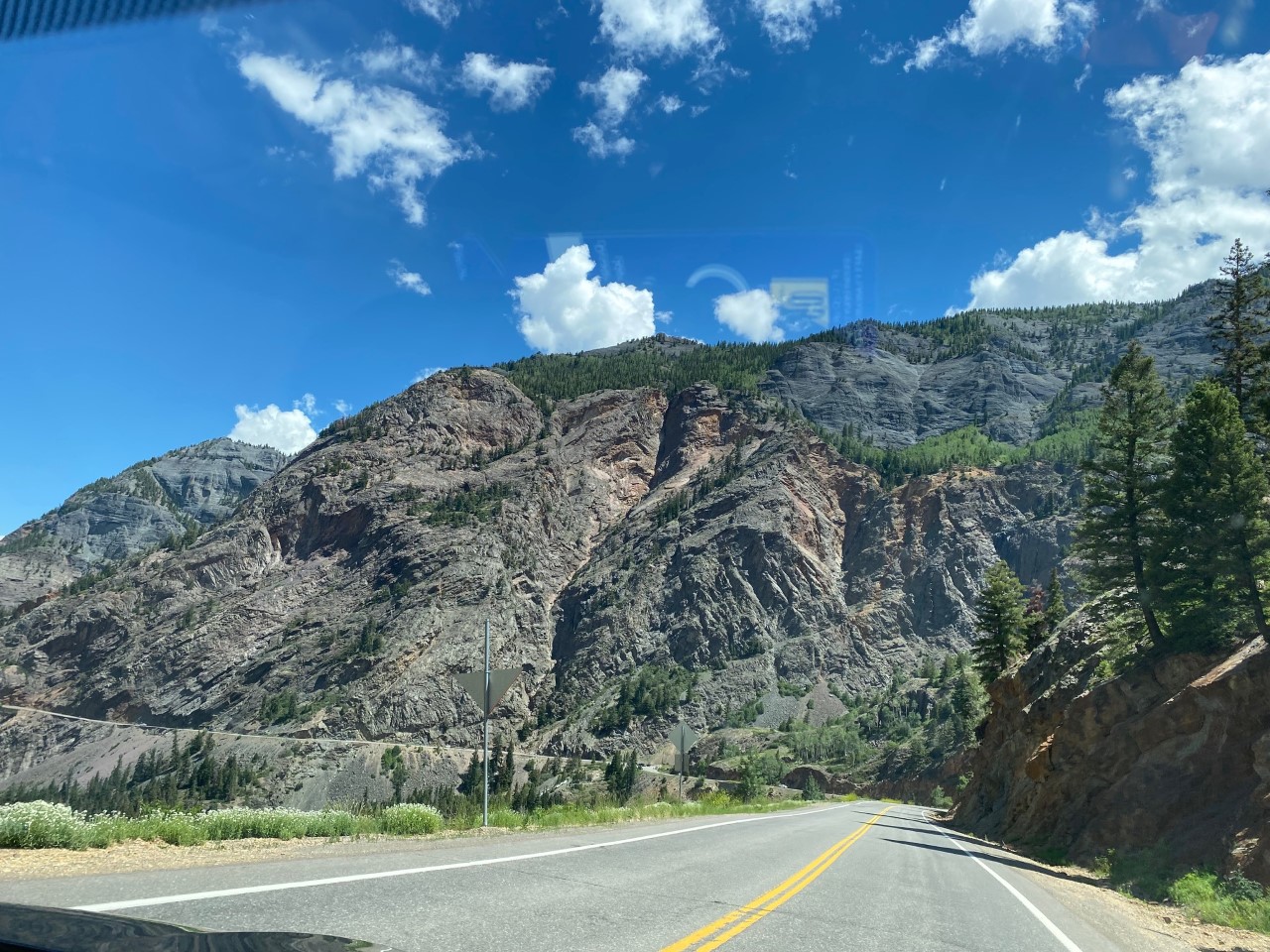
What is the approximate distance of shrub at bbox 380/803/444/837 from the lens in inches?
522

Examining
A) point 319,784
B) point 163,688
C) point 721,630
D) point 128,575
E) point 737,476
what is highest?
Answer: point 737,476

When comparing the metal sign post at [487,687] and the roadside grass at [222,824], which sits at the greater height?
the metal sign post at [487,687]

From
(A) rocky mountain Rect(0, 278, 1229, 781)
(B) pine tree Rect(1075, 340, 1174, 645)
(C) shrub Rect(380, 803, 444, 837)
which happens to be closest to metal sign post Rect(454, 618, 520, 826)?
(C) shrub Rect(380, 803, 444, 837)

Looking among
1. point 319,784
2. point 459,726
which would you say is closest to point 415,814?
point 319,784

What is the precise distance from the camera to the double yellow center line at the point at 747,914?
20.7 feet

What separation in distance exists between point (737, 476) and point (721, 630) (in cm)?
3929

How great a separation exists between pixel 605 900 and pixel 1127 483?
24.4 meters

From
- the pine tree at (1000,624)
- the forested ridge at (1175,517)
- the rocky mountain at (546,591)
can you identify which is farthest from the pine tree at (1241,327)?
the rocky mountain at (546,591)

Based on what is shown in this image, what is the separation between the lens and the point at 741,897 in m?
8.84

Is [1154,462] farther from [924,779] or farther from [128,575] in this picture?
[128,575]

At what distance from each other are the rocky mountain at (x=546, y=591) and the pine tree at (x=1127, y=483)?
347 ft

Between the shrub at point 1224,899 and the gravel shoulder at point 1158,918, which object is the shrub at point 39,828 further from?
the shrub at point 1224,899

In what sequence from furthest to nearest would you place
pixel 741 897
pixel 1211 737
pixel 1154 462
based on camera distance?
pixel 1154 462
pixel 1211 737
pixel 741 897

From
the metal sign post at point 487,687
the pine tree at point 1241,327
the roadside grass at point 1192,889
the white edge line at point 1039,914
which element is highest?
the pine tree at point 1241,327
